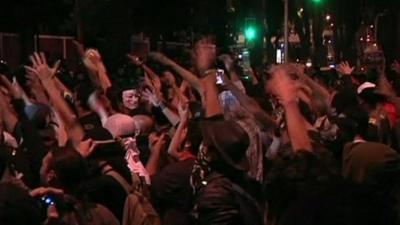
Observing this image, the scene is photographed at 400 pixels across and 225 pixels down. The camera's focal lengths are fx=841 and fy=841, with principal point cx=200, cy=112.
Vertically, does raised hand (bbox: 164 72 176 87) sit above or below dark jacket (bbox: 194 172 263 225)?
above

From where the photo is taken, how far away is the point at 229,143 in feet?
15.3

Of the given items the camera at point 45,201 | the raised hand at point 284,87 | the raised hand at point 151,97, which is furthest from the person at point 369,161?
the raised hand at point 151,97

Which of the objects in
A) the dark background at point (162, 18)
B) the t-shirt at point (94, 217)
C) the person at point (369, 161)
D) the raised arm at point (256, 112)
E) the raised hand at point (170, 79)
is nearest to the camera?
the t-shirt at point (94, 217)

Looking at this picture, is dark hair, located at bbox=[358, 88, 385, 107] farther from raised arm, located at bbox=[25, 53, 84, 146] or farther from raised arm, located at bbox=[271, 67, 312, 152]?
raised arm, located at bbox=[25, 53, 84, 146]

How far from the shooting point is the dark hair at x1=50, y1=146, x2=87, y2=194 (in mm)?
4605

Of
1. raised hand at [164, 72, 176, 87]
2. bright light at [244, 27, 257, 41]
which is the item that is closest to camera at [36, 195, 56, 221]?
raised hand at [164, 72, 176, 87]

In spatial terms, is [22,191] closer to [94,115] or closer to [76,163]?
[76,163]

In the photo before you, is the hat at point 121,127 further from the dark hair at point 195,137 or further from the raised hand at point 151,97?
the raised hand at point 151,97

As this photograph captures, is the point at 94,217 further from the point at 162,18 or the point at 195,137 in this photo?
the point at 162,18

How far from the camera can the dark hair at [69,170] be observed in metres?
4.61

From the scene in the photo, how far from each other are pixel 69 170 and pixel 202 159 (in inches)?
30.1

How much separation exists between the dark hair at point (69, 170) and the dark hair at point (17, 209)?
0.93 meters

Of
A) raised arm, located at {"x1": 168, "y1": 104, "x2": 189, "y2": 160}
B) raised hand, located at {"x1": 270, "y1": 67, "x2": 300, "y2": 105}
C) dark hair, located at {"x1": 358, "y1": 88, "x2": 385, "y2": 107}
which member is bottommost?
raised arm, located at {"x1": 168, "y1": 104, "x2": 189, "y2": 160}

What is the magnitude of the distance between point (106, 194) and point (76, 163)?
536 mm
